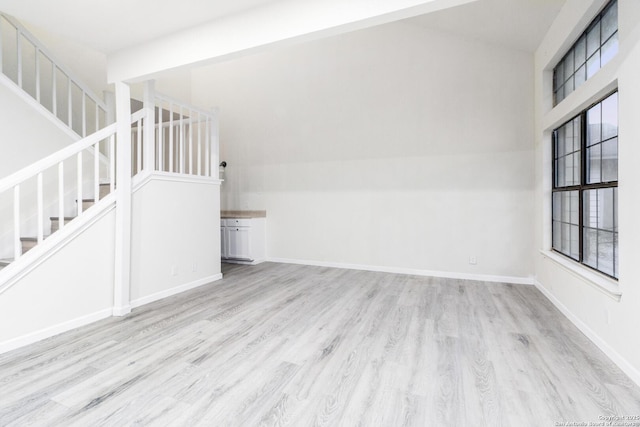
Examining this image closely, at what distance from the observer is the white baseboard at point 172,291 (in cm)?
340

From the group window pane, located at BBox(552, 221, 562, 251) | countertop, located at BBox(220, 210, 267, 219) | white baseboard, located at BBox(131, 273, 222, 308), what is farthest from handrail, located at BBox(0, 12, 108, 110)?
window pane, located at BBox(552, 221, 562, 251)

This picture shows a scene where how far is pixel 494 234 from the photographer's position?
4359mm

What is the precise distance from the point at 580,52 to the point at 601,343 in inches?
102

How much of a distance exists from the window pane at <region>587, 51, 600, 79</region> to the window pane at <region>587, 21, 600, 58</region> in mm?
52

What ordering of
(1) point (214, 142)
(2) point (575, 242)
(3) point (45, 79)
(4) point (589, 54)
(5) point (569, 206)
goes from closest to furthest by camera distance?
(4) point (589, 54), (2) point (575, 242), (5) point (569, 206), (3) point (45, 79), (1) point (214, 142)

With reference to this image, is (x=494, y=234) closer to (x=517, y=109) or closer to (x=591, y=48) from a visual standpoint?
(x=517, y=109)

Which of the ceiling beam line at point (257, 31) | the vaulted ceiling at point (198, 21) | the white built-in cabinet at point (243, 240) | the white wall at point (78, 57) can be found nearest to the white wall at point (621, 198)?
the vaulted ceiling at point (198, 21)

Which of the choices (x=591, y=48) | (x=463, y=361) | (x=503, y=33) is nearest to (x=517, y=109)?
(x=503, y=33)

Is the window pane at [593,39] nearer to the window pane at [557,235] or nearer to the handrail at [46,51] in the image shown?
the window pane at [557,235]

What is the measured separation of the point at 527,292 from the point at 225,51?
13.7 feet

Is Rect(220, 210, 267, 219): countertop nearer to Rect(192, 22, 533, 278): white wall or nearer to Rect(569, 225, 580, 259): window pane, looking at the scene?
Rect(192, 22, 533, 278): white wall

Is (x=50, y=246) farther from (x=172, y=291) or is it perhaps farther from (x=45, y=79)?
(x=45, y=79)

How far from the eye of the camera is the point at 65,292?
107 inches

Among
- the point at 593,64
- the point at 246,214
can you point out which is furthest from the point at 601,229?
the point at 246,214
